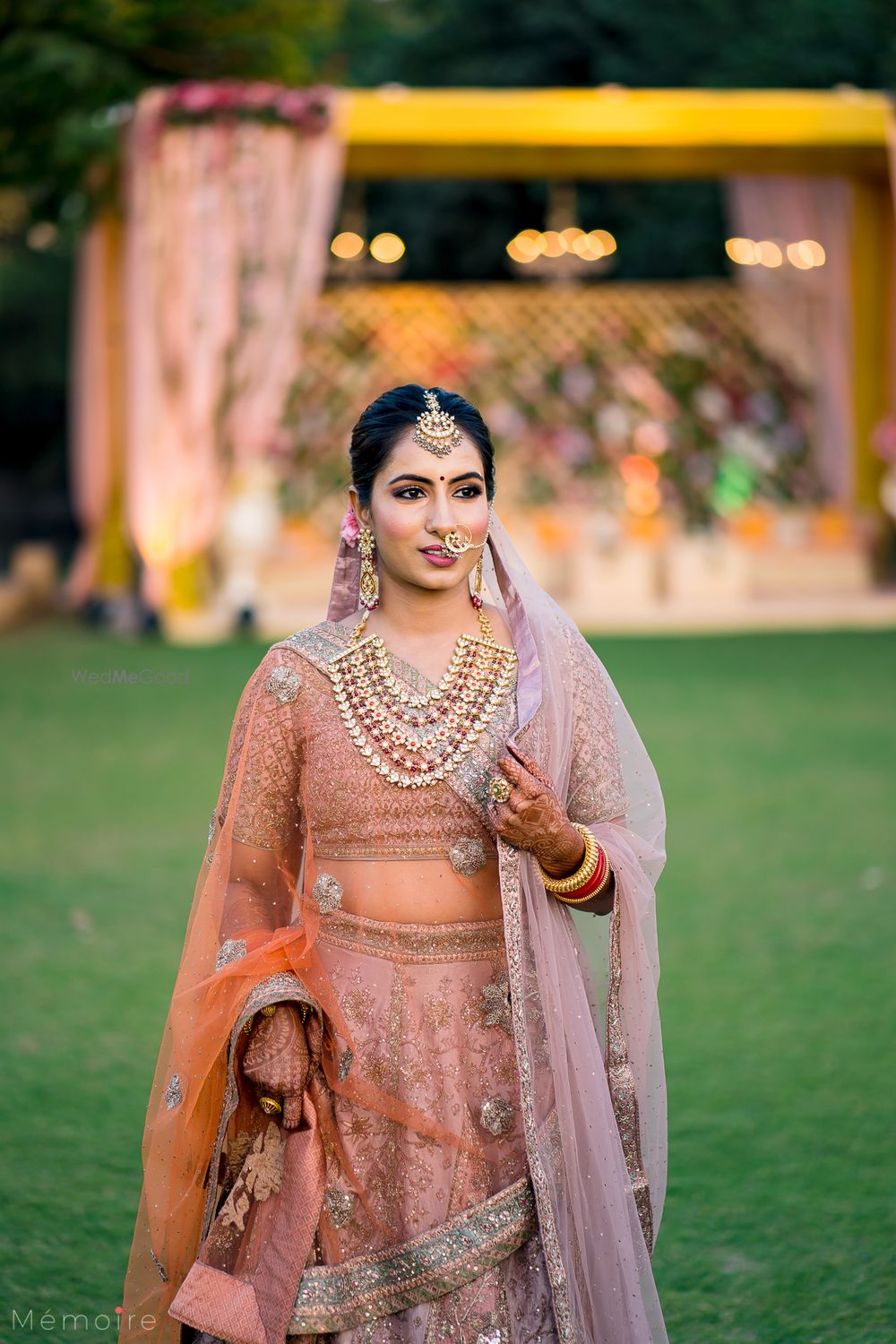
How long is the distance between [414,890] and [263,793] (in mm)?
197

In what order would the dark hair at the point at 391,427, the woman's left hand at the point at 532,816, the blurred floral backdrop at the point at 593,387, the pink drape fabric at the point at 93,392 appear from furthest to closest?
1. the blurred floral backdrop at the point at 593,387
2. the pink drape fabric at the point at 93,392
3. the dark hair at the point at 391,427
4. the woman's left hand at the point at 532,816

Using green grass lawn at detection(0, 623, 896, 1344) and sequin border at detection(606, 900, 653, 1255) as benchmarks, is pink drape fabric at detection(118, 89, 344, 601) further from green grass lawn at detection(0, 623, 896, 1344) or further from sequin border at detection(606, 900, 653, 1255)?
sequin border at detection(606, 900, 653, 1255)

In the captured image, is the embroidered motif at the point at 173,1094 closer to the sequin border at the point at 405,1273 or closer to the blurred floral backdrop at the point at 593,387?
the sequin border at the point at 405,1273

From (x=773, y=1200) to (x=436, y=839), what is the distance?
1118 mm

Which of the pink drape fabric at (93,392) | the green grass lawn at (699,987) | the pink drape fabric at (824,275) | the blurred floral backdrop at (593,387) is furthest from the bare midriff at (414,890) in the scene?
the pink drape fabric at (824,275)

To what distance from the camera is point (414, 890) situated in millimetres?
Result: 1821

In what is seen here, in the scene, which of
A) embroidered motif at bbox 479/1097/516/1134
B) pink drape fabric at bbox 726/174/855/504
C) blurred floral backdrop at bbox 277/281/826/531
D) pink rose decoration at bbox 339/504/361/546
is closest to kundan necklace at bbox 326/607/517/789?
pink rose decoration at bbox 339/504/361/546

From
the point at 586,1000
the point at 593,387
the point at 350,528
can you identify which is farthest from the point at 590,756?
the point at 593,387

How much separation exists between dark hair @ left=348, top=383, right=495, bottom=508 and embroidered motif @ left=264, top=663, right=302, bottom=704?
0.20 metres

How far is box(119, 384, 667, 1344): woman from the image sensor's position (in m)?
1.75

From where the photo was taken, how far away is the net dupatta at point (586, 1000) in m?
1.77

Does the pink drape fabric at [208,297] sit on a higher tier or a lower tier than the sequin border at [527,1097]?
higher

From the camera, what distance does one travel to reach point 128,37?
31.2 feet

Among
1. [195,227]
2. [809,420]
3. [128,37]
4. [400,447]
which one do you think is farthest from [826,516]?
[400,447]
